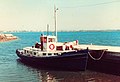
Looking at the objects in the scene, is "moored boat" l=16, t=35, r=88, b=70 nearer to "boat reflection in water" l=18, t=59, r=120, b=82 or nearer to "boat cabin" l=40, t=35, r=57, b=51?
"boat cabin" l=40, t=35, r=57, b=51

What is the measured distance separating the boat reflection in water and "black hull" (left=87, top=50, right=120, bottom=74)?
0.85 metres

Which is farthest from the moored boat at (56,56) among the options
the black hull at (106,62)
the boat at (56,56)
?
the black hull at (106,62)

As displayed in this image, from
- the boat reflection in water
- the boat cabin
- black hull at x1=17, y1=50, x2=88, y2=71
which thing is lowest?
the boat reflection in water

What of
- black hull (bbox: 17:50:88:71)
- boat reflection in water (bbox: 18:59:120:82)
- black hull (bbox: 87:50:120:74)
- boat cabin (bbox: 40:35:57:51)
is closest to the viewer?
boat reflection in water (bbox: 18:59:120:82)

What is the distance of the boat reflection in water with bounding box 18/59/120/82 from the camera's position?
37.6 m

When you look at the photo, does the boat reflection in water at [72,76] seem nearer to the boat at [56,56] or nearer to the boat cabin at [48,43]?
the boat at [56,56]

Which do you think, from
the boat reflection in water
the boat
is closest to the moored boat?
the boat

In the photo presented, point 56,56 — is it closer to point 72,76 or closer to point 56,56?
point 56,56

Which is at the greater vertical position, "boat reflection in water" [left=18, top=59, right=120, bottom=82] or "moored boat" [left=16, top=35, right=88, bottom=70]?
"moored boat" [left=16, top=35, right=88, bottom=70]

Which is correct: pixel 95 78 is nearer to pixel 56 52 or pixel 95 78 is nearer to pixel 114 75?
pixel 114 75

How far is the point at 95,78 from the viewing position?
3828cm

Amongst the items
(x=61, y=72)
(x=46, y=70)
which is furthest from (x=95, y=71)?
(x=46, y=70)

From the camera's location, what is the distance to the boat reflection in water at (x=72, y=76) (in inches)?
1482

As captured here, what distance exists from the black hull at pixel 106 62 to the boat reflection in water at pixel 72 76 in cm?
85
